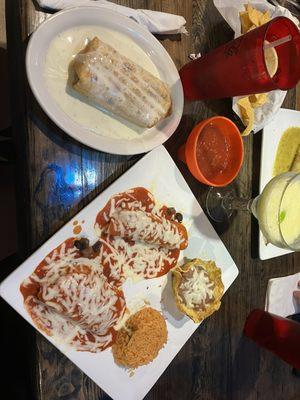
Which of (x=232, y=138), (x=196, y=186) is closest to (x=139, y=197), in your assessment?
(x=196, y=186)

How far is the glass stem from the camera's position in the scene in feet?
4.65

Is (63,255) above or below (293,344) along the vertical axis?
above

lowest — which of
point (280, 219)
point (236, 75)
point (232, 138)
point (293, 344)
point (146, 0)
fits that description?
point (293, 344)

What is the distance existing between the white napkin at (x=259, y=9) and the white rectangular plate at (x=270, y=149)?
0.24 feet

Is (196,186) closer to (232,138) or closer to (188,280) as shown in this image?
(232,138)

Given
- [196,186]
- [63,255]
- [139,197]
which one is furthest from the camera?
[196,186]

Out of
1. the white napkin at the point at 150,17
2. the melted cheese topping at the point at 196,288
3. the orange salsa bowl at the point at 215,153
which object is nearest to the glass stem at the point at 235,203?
the orange salsa bowl at the point at 215,153

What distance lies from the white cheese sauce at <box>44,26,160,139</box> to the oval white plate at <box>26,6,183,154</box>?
1 cm

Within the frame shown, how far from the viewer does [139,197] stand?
1.22 m

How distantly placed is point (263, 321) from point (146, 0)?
1.20 m

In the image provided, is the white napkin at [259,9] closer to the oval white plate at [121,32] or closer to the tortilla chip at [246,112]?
the tortilla chip at [246,112]

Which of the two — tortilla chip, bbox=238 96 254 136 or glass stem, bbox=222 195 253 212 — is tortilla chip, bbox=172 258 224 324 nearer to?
glass stem, bbox=222 195 253 212

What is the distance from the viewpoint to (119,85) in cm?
108

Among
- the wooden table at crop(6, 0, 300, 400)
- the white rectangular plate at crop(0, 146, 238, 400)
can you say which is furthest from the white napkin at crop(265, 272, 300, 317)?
the white rectangular plate at crop(0, 146, 238, 400)
